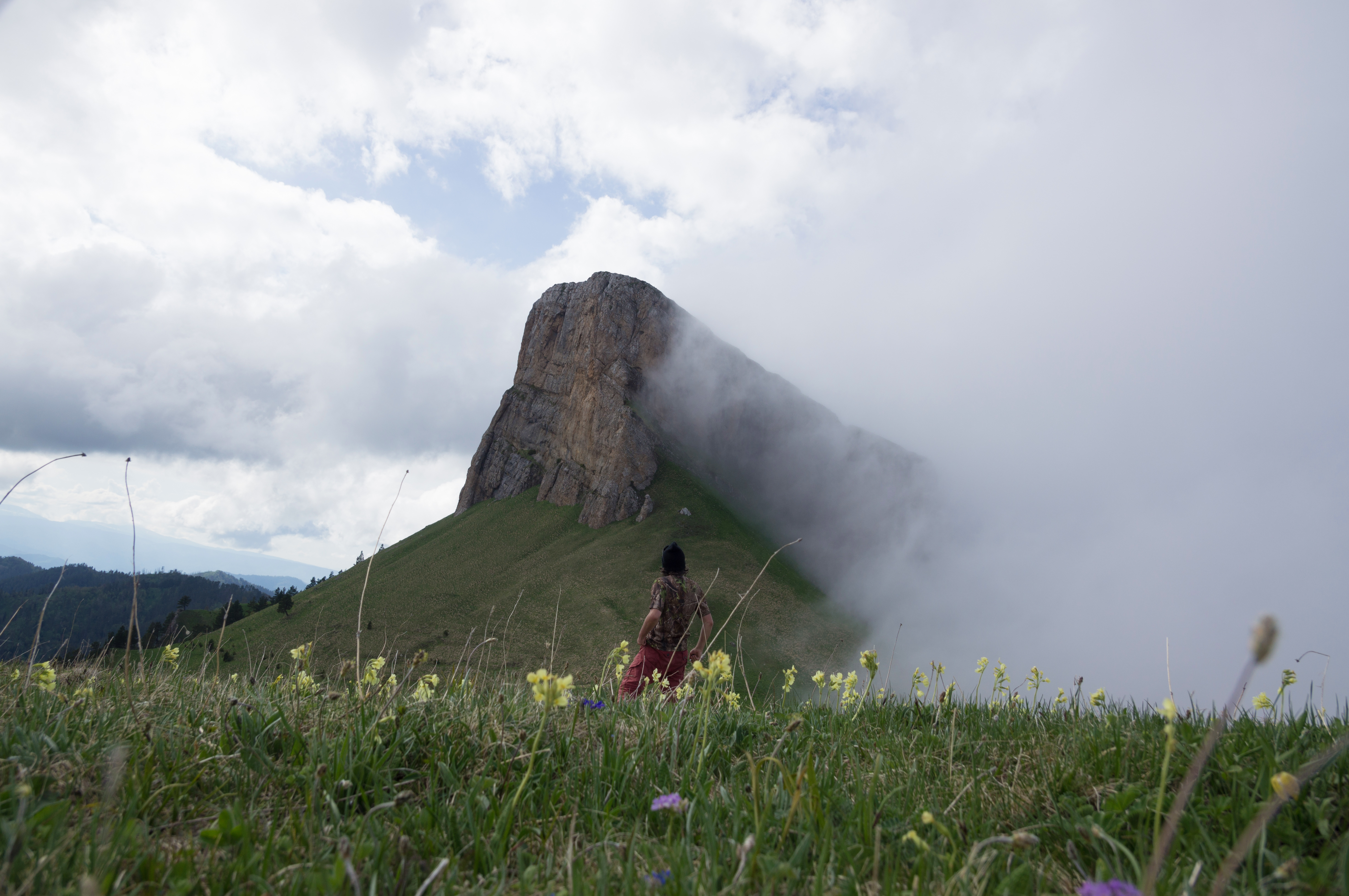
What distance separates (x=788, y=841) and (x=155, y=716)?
332cm

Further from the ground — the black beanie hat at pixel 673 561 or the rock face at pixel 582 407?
the rock face at pixel 582 407

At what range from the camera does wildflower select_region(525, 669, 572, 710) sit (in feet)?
8.73

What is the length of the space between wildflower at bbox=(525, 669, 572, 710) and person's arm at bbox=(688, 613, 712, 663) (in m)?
3.74

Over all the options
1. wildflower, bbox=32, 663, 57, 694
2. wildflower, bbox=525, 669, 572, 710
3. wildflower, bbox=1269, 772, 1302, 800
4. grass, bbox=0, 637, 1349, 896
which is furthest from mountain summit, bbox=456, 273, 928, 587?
wildflower, bbox=1269, 772, 1302, 800

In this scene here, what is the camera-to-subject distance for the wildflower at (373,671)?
4117 millimetres

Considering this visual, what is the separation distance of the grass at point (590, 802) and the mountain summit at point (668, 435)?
12710cm

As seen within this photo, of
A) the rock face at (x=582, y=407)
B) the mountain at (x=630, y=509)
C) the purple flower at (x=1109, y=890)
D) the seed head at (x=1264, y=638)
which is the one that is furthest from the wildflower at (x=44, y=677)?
the rock face at (x=582, y=407)

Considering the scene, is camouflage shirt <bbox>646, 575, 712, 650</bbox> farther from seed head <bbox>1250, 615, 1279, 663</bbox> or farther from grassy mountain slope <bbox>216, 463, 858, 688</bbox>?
grassy mountain slope <bbox>216, 463, 858, 688</bbox>

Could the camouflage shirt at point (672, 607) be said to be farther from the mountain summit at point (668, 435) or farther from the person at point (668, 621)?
the mountain summit at point (668, 435)

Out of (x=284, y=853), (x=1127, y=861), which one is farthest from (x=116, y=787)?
(x=1127, y=861)

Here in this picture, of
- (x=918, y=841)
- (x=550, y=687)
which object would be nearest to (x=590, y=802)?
(x=550, y=687)

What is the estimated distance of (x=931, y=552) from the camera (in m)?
157

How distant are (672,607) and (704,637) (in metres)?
2.16

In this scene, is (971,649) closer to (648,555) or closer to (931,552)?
(931,552)
